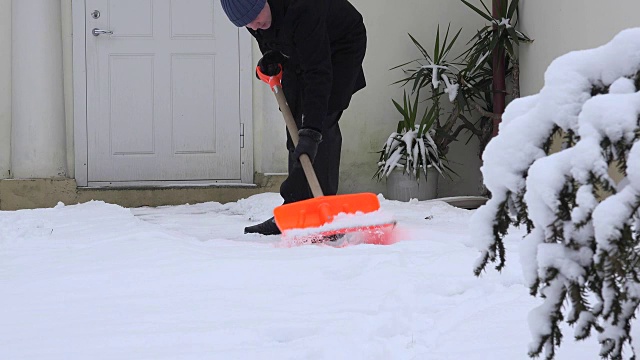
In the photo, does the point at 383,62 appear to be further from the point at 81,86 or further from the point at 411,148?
the point at 81,86

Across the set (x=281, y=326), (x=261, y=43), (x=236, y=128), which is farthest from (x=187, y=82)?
(x=281, y=326)

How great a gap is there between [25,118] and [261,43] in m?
2.55

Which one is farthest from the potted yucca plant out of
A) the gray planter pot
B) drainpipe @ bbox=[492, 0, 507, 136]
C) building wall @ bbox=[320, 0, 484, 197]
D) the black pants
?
the black pants

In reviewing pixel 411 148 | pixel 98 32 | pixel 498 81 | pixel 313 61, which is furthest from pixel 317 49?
pixel 98 32

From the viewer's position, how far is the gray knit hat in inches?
120

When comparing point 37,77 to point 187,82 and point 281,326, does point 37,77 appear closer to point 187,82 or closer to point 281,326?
point 187,82

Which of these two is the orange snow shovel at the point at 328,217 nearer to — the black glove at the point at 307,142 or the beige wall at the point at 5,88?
the black glove at the point at 307,142

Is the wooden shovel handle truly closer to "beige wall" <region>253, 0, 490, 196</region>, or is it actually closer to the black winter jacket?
the black winter jacket

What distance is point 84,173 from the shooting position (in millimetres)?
5512

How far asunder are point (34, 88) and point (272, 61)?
255 cm

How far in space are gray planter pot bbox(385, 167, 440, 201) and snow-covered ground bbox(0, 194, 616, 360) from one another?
6.91ft

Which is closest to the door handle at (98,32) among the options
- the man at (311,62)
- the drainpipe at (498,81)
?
the man at (311,62)

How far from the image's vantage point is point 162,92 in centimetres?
558

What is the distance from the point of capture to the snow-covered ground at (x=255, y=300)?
5.32ft
